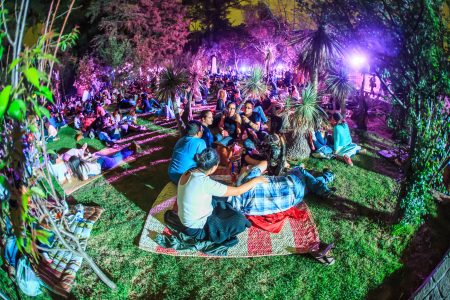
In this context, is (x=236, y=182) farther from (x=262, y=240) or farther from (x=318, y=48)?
(x=318, y=48)

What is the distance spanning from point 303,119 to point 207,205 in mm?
4080

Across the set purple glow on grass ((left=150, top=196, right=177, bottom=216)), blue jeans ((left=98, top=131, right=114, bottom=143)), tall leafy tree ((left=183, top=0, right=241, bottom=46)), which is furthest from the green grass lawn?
tall leafy tree ((left=183, top=0, right=241, bottom=46))

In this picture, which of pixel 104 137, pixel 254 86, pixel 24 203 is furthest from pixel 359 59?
pixel 104 137

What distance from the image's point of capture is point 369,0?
402 cm

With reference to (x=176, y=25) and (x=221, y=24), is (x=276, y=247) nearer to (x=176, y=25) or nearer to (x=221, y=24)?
(x=176, y=25)

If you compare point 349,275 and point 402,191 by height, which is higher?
point 402,191

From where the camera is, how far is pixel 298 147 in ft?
24.3

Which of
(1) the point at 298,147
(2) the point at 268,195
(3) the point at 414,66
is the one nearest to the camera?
(3) the point at 414,66

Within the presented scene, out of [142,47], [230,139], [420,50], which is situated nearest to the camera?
[420,50]

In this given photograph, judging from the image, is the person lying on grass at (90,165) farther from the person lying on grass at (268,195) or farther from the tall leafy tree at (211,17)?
the tall leafy tree at (211,17)

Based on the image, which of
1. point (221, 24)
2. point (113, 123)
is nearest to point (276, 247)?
point (113, 123)

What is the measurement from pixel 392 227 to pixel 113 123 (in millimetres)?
A: 8259

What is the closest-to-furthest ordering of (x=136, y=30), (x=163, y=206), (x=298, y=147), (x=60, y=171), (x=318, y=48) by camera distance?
(x=163, y=206) → (x=60, y=171) → (x=298, y=147) → (x=318, y=48) → (x=136, y=30)

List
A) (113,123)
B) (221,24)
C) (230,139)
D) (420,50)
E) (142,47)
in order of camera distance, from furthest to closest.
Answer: (221,24), (142,47), (113,123), (230,139), (420,50)
